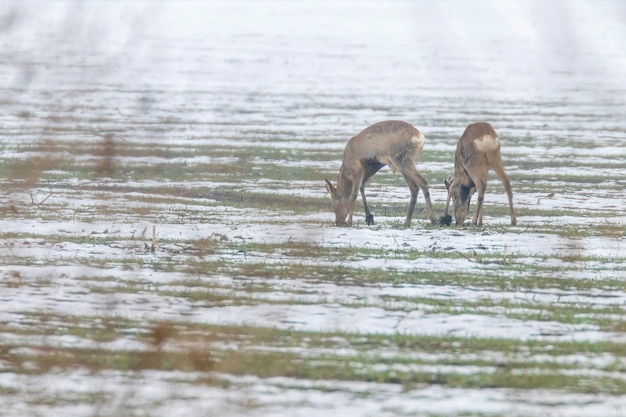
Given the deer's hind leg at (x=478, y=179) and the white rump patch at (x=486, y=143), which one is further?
the white rump patch at (x=486, y=143)

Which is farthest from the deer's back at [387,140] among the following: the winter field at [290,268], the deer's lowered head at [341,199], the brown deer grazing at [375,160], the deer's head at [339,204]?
the winter field at [290,268]

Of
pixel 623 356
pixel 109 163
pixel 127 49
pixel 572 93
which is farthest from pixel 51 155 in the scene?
pixel 572 93

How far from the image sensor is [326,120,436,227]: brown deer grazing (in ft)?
45.2

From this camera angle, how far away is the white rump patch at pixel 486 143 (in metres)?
13.7

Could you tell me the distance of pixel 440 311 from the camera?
8.27 meters

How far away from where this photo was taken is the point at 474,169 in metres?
13.9

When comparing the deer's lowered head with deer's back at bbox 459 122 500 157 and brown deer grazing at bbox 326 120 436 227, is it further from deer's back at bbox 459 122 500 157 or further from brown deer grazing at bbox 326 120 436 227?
deer's back at bbox 459 122 500 157

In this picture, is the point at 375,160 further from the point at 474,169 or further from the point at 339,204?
the point at 474,169

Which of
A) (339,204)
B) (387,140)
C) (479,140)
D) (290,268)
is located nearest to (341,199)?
(339,204)

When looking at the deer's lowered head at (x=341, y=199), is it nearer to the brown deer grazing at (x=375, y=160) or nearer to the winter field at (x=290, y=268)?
the brown deer grazing at (x=375, y=160)

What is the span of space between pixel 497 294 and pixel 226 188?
29.4 feet

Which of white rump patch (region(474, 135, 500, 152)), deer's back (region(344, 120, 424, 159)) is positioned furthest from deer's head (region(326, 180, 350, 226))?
white rump patch (region(474, 135, 500, 152))

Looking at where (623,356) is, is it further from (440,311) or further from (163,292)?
(163,292)

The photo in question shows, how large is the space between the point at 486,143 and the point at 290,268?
4.80 m
